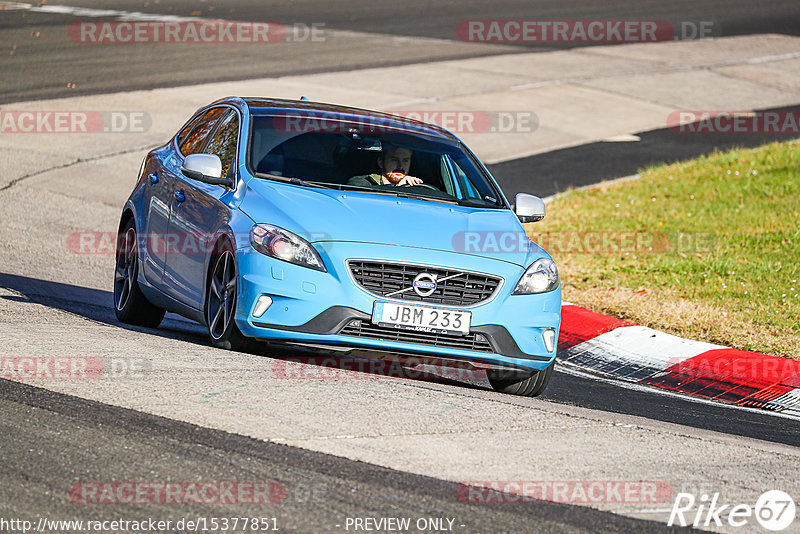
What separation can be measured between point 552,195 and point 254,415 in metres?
11.1

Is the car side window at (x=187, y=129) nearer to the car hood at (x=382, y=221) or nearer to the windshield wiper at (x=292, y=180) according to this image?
the windshield wiper at (x=292, y=180)

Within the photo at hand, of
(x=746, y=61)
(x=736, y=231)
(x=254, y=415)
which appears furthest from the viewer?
(x=746, y=61)

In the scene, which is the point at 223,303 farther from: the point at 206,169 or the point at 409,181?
the point at 409,181

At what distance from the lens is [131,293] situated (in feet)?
30.6

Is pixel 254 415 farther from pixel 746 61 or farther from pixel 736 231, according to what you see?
pixel 746 61

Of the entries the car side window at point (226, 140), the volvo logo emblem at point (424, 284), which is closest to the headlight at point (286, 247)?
the volvo logo emblem at point (424, 284)

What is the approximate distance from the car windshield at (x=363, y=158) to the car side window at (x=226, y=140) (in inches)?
6.4

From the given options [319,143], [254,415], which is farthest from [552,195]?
[254,415]

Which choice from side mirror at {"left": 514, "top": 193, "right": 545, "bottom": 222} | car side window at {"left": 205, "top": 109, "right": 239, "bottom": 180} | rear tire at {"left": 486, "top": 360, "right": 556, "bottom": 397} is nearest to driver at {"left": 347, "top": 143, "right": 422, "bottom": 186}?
side mirror at {"left": 514, "top": 193, "right": 545, "bottom": 222}

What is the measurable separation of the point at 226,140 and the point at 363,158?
999 millimetres

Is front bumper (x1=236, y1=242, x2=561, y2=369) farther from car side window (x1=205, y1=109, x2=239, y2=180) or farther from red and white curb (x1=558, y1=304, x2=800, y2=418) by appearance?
red and white curb (x1=558, y1=304, x2=800, y2=418)

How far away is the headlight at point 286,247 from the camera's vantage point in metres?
7.25

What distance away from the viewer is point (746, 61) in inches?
1141

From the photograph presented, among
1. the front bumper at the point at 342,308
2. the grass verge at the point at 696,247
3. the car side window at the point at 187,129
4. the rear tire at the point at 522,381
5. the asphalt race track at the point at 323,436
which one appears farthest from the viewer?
the grass verge at the point at 696,247
